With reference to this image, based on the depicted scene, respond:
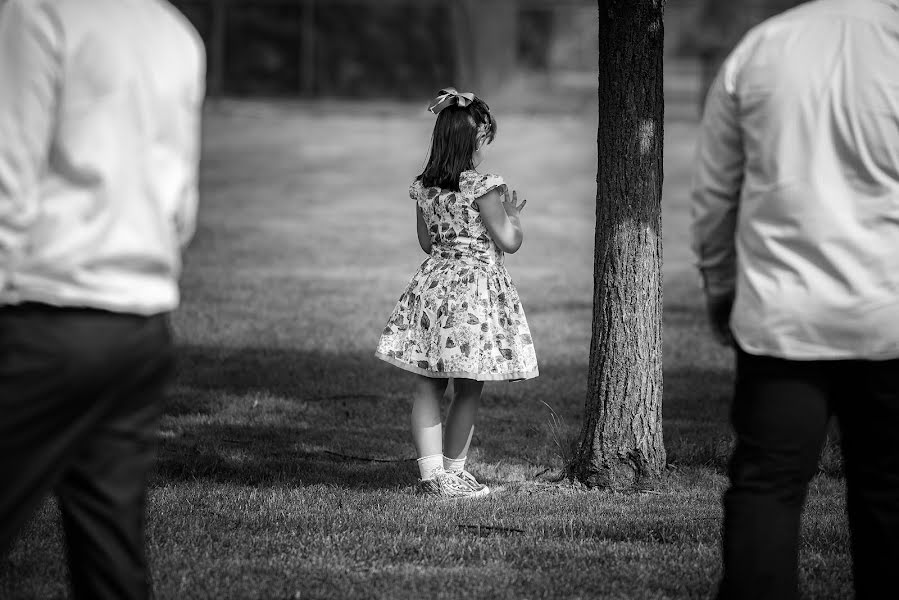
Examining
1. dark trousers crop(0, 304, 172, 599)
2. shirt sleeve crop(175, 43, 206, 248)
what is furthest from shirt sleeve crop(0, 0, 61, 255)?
shirt sleeve crop(175, 43, 206, 248)

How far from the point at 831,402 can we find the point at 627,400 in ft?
7.29

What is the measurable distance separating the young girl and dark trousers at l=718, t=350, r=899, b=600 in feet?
6.41

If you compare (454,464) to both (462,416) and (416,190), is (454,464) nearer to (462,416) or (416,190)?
(462,416)

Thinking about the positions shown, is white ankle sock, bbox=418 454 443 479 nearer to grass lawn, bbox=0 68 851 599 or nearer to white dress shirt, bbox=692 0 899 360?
grass lawn, bbox=0 68 851 599

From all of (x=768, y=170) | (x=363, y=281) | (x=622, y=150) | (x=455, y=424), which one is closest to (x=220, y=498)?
(x=455, y=424)

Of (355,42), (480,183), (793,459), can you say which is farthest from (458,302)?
(355,42)

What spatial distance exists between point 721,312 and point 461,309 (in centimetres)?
188

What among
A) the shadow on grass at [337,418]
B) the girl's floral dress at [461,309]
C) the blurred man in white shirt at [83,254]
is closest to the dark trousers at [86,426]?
the blurred man in white shirt at [83,254]

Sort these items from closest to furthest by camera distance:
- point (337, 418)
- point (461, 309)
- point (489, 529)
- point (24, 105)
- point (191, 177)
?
point (24, 105) → point (191, 177) → point (489, 529) → point (461, 309) → point (337, 418)

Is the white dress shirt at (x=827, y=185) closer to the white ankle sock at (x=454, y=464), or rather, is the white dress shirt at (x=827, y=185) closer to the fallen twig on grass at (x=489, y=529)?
the fallen twig on grass at (x=489, y=529)

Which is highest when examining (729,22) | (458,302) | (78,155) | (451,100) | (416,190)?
(729,22)

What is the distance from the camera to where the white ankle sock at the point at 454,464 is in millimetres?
4980

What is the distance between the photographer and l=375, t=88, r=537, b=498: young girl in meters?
4.75

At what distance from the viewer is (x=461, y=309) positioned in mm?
4746
